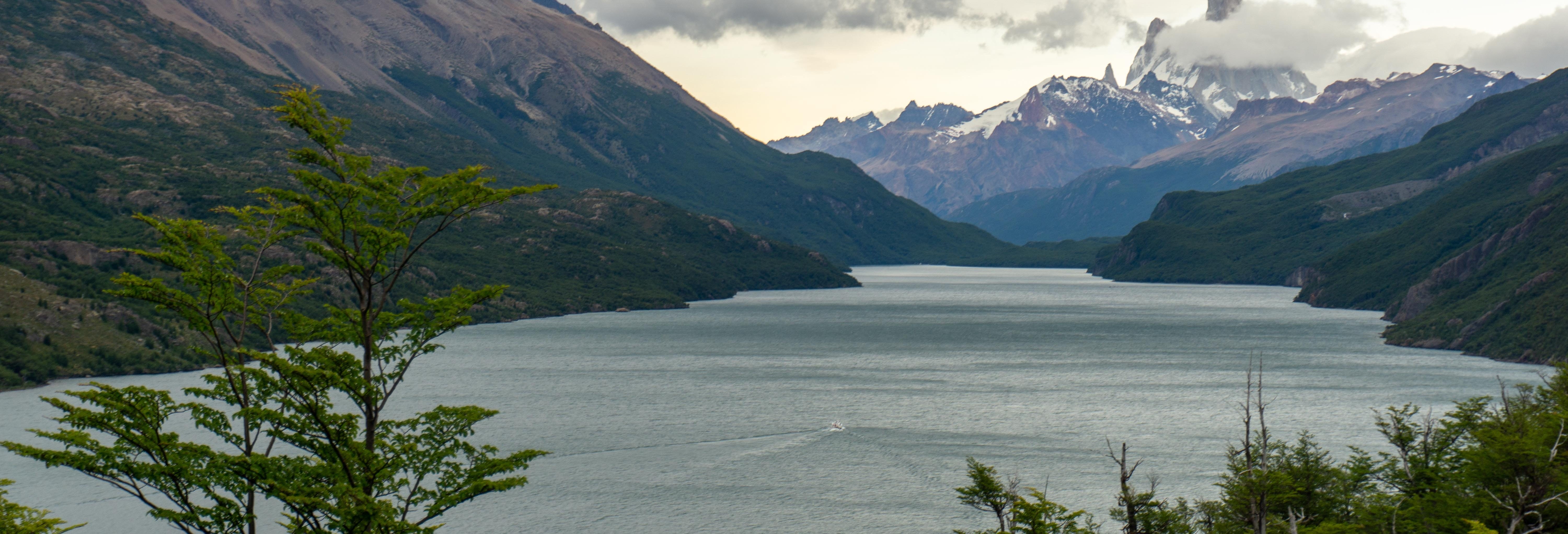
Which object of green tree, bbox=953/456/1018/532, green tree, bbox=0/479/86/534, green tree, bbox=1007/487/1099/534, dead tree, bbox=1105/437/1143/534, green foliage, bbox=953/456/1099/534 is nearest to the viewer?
green tree, bbox=0/479/86/534

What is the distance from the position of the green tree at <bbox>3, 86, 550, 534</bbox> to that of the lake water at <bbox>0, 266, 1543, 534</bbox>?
38.9 metres

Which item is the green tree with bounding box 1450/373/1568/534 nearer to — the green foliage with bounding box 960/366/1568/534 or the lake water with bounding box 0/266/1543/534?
the green foliage with bounding box 960/366/1568/534

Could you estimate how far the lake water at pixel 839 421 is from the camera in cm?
7775

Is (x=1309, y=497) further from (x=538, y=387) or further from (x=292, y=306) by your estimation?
(x=292, y=306)

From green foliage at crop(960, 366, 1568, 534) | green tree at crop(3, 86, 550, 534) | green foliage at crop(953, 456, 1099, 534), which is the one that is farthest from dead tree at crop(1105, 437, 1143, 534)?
green tree at crop(3, 86, 550, 534)

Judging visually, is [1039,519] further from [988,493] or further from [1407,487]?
[1407,487]

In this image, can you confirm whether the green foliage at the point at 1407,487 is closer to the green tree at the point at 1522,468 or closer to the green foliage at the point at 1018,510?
the green tree at the point at 1522,468

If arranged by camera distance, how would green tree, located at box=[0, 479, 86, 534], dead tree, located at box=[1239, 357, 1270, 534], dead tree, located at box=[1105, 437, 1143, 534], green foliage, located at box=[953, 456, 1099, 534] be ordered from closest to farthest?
1. green tree, located at box=[0, 479, 86, 534]
2. dead tree, located at box=[1105, 437, 1143, 534]
3. dead tree, located at box=[1239, 357, 1270, 534]
4. green foliage, located at box=[953, 456, 1099, 534]

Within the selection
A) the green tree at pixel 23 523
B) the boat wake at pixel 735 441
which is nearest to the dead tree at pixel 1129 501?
the green tree at pixel 23 523

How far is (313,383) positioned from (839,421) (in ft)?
280

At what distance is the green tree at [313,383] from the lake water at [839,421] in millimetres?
38921

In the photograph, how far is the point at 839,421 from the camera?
11469 centimetres

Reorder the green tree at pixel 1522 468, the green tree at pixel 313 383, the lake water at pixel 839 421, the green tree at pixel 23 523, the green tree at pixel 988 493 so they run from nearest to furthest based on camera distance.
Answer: the green tree at pixel 23 523
the green tree at pixel 313 383
the green tree at pixel 1522 468
the green tree at pixel 988 493
the lake water at pixel 839 421

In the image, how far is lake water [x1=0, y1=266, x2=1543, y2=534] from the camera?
77750mm
